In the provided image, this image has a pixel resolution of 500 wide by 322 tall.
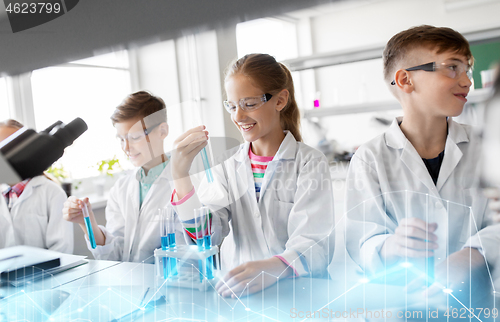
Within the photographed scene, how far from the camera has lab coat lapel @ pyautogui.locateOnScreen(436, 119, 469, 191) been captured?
0.52m

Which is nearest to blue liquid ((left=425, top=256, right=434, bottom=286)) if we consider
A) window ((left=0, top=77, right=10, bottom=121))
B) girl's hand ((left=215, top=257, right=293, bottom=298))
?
girl's hand ((left=215, top=257, right=293, bottom=298))

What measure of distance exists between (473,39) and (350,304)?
1.34ft

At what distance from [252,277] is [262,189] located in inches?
7.1

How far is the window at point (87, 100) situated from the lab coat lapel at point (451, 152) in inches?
24.9

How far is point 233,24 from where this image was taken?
668 millimetres

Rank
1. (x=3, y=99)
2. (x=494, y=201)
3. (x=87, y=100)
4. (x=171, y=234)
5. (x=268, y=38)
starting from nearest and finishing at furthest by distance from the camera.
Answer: (x=494, y=201)
(x=268, y=38)
(x=171, y=234)
(x=87, y=100)
(x=3, y=99)

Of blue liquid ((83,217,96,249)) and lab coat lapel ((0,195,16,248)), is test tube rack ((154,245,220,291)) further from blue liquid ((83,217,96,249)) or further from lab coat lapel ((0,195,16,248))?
lab coat lapel ((0,195,16,248))

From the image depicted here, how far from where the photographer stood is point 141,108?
803mm

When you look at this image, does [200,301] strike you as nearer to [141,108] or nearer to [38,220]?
[141,108]

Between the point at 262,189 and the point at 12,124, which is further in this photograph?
the point at 12,124

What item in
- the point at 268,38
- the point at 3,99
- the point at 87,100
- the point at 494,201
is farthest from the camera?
the point at 3,99

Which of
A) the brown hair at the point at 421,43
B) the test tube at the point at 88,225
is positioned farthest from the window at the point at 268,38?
the test tube at the point at 88,225

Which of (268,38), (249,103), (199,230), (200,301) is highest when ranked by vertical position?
(268,38)

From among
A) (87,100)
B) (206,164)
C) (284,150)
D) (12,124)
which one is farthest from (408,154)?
(12,124)
